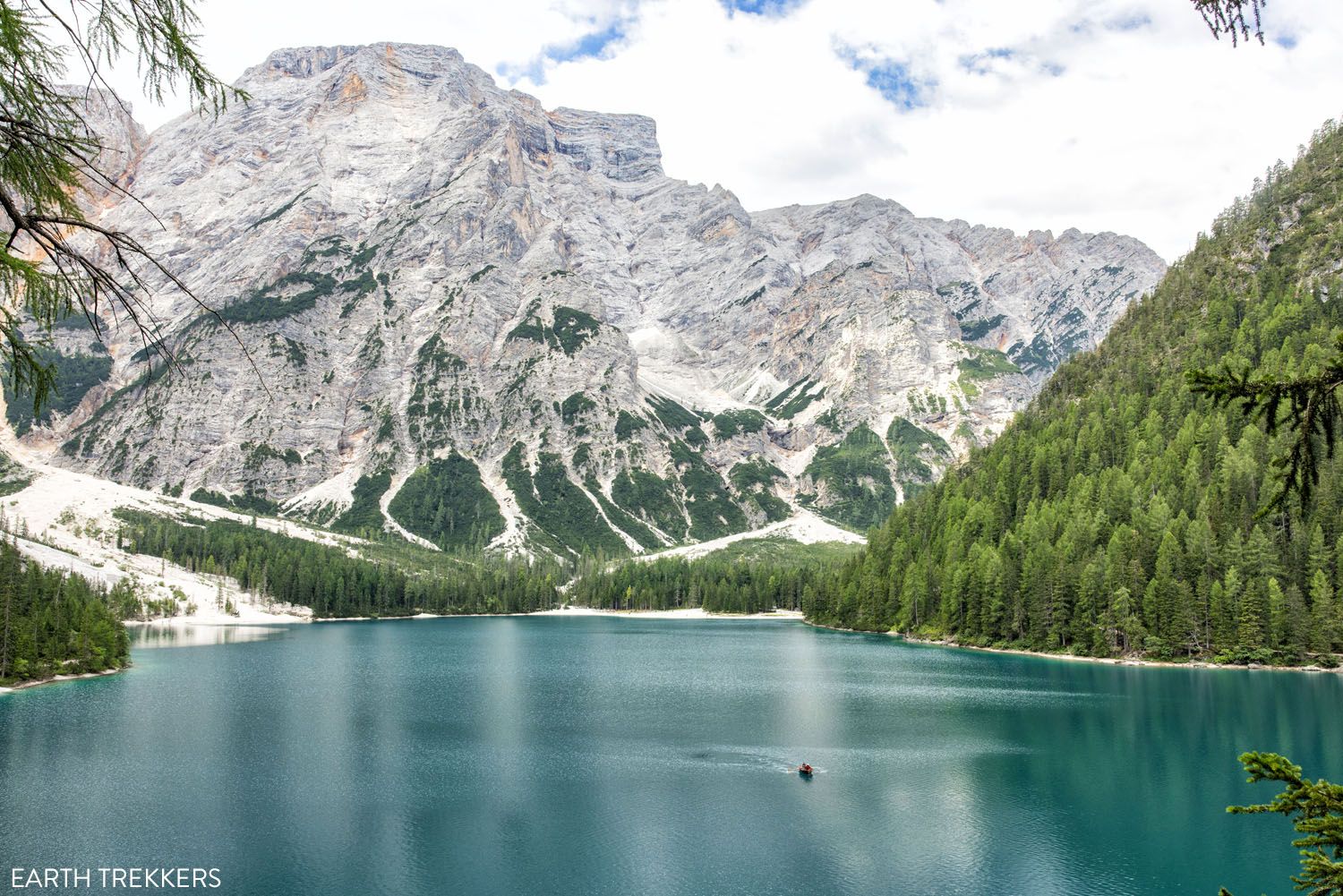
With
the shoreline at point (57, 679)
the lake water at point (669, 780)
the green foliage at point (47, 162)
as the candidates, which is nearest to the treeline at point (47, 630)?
the shoreline at point (57, 679)

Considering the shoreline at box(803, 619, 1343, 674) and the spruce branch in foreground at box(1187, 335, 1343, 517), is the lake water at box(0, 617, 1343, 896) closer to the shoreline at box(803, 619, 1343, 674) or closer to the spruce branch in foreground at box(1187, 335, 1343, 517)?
the shoreline at box(803, 619, 1343, 674)

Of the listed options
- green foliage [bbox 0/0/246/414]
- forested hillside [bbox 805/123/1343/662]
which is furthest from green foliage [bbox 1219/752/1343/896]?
forested hillside [bbox 805/123/1343/662]

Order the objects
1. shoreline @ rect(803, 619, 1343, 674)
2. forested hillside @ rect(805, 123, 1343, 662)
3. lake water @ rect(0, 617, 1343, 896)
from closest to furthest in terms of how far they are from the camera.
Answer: lake water @ rect(0, 617, 1343, 896) → shoreline @ rect(803, 619, 1343, 674) → forested hillside @ rect(805, 123, 1343, 662)

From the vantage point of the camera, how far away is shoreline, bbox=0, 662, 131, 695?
78.1m

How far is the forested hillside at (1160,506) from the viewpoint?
314ft

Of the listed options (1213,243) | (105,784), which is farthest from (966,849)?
(1213,243)

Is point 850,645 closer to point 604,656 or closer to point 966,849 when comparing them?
point 604,656

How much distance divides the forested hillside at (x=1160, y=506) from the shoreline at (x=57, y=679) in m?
109

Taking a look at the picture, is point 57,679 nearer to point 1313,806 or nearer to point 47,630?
point 47,630

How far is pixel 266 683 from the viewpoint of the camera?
84000mm

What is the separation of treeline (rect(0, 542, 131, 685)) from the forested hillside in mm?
110575

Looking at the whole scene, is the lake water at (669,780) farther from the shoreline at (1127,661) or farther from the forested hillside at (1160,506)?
the forested hillside at (1160,506)

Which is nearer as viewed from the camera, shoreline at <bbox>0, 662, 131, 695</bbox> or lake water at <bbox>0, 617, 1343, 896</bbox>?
lake water at <bbox>0, 617, 1343, 896</bbox>

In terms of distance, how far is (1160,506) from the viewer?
107 m
